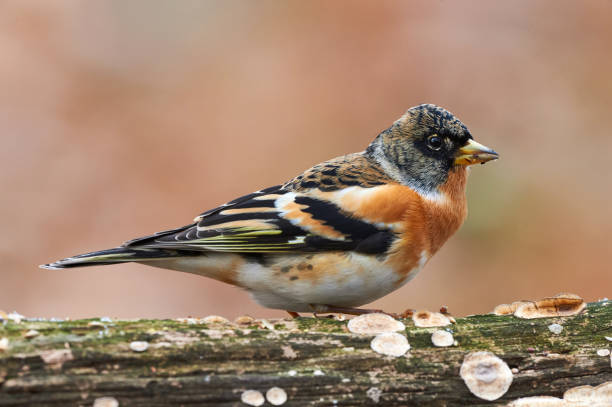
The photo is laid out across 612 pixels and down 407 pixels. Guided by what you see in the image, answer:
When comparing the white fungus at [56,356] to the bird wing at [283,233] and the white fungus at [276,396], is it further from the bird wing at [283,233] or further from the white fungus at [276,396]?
the bird wing at [283,233]

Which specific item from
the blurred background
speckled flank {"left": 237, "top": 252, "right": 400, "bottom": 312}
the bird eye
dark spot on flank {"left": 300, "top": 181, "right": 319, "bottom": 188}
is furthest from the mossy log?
the blurred background

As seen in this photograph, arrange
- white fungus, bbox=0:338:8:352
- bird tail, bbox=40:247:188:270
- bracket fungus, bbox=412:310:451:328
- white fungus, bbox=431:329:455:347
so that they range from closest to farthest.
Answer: white fungus, bbox=0:338:8:352, white fungus, bbox=431:329:455:347, bracket fungus, bbox=412:310:451:328, bird tail, bbox=40:247:188:270

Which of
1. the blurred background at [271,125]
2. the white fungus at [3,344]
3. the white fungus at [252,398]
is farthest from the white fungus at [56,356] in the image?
the blurred background at [271,125]

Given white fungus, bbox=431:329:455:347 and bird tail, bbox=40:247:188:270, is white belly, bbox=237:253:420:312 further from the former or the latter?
white fungus, bbox=431:329:455:347

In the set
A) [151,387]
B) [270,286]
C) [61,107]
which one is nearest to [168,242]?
[270,286]

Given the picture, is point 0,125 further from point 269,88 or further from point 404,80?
point 404,80

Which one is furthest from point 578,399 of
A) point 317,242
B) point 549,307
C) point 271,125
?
point 271,125
